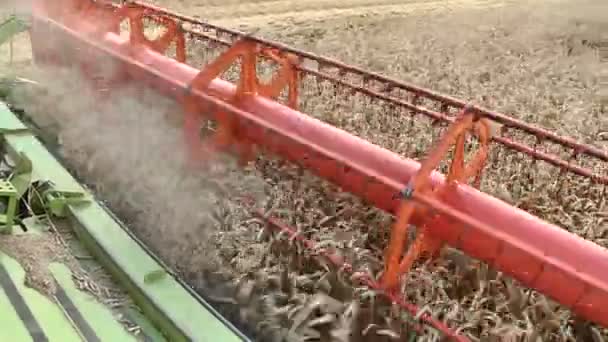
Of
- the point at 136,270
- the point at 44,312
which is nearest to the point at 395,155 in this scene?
the point at 136,270

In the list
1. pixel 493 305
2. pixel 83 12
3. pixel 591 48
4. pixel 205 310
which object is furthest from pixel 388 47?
pixel 205 310

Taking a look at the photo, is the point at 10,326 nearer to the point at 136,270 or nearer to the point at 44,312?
the point at 44,312

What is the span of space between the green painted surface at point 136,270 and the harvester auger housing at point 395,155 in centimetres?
80

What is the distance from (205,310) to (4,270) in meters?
0.89

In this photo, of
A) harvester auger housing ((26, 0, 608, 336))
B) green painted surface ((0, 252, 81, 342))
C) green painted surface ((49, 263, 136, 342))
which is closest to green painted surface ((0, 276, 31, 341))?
green painted surface ((0, 252, 81, 342))

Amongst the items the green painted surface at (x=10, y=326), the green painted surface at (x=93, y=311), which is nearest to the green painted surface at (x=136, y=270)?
the green painted surface at (x=93, y=311)

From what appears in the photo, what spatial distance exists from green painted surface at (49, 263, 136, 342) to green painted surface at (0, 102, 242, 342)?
0.52ft

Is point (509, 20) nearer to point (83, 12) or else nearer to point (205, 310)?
point (83, 12)

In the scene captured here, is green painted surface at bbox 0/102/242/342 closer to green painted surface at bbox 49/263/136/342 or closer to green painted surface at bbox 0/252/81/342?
green painted surface at bbox 49/263/136/342

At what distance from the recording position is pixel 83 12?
5.59m

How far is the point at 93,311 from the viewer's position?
2.71 meters

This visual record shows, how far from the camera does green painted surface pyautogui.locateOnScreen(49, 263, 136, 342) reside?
2590 millimetres

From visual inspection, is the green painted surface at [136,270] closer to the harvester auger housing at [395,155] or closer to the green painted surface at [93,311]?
the green painted surface at [93,311]

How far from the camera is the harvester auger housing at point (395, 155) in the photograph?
243 cm
